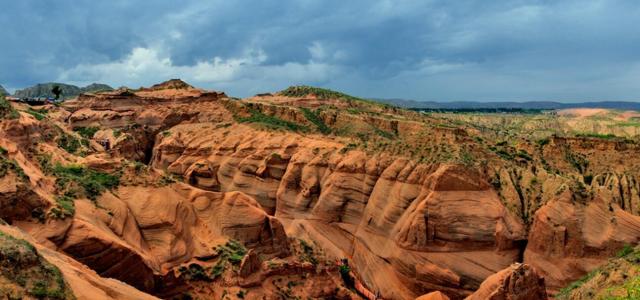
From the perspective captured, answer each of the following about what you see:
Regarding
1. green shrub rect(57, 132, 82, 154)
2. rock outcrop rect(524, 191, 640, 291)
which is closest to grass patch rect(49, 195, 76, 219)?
green shrub rect(57, 132, 82, 154)

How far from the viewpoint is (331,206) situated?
4822 centimetres

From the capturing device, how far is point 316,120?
6850 centimetres

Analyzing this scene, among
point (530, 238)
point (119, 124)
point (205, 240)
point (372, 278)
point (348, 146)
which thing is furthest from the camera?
point (119, 124)

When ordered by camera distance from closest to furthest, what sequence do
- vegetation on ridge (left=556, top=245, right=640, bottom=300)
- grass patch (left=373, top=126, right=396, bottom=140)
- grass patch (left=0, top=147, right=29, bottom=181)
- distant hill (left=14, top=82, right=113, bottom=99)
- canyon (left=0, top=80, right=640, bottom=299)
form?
vegetation on ridge (left=556, top=245, right=640, bottom=300)
grass patch (left=0, top=147, right=29, bottom=181)
canyon (left=0, top=80, right=640, bottom=299)
grass patch (left=373, top=126, right=396, bottom=140)
distant hill (left=14, top=82, right=113, bottom=99)

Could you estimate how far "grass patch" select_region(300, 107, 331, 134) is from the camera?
65.1 meters

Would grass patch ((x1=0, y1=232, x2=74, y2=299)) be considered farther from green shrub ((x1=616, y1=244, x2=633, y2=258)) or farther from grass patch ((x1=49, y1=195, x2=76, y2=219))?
green shrub ((x1=616, y1=244, x2=633, y2=258))

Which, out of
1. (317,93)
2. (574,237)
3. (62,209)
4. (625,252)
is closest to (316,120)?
(317,93)

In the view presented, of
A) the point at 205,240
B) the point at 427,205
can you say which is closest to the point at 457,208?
the point at 427,205

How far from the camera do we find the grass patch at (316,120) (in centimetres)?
6512

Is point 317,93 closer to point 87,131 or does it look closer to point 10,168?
point 87,131

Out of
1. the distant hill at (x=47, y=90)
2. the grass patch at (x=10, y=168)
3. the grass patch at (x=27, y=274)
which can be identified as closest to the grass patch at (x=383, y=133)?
the grass patch at (x=10, y=168)

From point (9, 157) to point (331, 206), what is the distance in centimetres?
2849

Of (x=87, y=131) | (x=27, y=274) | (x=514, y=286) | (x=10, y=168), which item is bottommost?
(x=514, y=286)

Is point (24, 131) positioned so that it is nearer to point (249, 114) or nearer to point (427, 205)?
point (427, 205)
